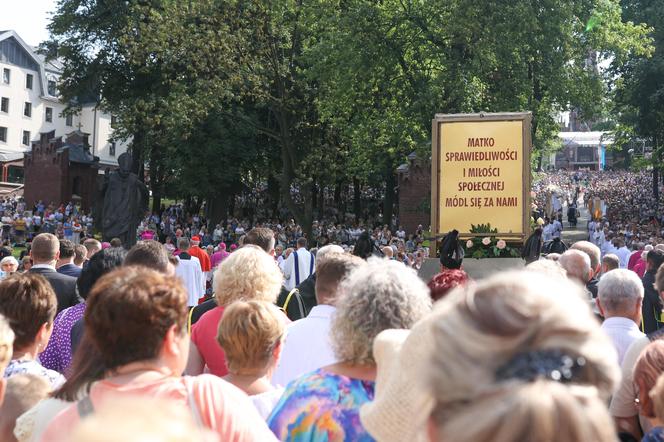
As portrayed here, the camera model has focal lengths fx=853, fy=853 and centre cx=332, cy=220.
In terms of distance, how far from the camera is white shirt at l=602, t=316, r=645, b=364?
5.44m

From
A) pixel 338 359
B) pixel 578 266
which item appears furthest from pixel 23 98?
pixel 338 359

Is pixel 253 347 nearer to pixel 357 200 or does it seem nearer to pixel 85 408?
pixel 85 408

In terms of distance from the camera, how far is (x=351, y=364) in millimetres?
3557

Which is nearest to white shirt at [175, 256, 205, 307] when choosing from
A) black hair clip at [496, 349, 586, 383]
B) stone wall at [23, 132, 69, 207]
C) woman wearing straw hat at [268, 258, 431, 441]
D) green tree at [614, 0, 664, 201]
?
woman wearing straw hat at [268, 258, 431, 441]

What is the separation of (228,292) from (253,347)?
144 cm

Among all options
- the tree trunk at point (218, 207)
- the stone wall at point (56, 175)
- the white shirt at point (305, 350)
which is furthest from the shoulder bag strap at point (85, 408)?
the stone wall at point (56, 175)

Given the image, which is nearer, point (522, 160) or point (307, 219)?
point (522, 160)

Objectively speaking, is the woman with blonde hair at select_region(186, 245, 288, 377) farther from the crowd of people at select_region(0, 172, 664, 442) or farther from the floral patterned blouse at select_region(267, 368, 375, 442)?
A: the floral patterned blouse at select_region(267, 368, 375, 442)

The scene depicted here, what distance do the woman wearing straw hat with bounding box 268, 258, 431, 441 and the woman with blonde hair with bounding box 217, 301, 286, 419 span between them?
1.65 feet

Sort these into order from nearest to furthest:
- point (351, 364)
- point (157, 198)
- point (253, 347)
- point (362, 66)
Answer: point (351, 364) < point (253, 347) < point (362, 66) < point (157, 198)

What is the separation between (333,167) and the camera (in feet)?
123

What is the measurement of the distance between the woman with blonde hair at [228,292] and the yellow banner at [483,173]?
8838 mm

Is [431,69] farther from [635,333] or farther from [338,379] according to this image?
[338,379]

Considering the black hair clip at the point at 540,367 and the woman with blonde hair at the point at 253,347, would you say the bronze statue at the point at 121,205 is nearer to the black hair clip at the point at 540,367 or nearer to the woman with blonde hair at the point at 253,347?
the woman with blonde hair at the point at 253,347
